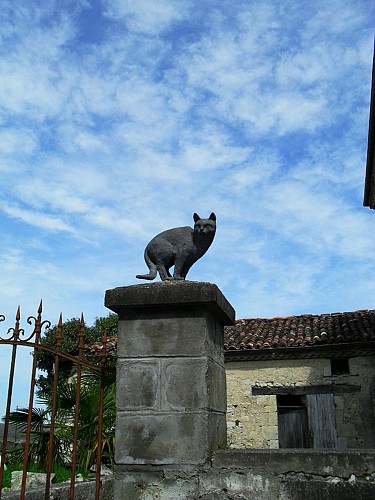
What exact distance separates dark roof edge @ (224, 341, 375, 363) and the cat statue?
10314mm

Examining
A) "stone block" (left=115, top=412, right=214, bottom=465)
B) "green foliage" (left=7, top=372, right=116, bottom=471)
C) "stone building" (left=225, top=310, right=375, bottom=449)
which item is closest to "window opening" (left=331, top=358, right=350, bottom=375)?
"stone building" (left=225, top=310, right=375, bottom=449)

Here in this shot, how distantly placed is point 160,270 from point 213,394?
96 cm

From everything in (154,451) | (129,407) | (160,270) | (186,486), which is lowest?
(186,486)

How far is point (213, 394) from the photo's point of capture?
3277mm

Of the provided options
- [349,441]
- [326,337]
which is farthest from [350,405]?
[326,337]

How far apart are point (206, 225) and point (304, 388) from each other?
10.9m

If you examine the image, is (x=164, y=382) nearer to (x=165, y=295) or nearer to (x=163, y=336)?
(x=163, y=336)

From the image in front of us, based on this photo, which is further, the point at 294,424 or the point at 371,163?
the point at 294,424

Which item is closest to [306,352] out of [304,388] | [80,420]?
[304,388]

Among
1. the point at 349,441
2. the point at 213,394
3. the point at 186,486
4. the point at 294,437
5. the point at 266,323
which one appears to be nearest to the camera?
the point at 186,486

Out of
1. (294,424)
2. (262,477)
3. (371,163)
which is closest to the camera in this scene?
(262,477)

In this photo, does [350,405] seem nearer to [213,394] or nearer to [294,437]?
[294,437]

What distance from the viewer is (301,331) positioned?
14.4 metres

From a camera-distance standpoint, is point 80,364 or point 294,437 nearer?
point 80,364
